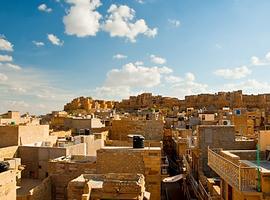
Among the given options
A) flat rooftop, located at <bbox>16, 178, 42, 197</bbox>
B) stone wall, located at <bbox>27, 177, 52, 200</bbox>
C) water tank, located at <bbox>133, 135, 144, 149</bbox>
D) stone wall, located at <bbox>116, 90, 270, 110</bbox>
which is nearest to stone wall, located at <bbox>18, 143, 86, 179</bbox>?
flat rooftop, located at <bbox>16, 178, 42, 197</bbox>

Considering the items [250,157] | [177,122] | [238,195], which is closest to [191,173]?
[250,157]

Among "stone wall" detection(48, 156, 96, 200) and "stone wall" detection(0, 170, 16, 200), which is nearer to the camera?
"stone wall" detection(0, 170, 16, 200)

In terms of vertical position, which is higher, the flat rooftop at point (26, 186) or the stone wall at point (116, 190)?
the stone wall at point (116, 190)

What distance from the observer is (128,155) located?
1328 centimetres

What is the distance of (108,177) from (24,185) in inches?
330

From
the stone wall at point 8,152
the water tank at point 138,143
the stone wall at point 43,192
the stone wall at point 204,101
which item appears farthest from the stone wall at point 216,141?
the stone wall at point 204,101

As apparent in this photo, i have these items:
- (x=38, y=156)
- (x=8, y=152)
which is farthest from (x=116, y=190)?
(x=8, y=152)

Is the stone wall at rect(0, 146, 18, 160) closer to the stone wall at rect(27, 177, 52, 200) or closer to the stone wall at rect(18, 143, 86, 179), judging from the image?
the stone wall at rect(18, 143, 86, 179)

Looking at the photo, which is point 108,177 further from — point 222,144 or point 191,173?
point 191,173

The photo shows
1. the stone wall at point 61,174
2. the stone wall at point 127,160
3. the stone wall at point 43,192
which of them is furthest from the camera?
the stone wall at point 61,174

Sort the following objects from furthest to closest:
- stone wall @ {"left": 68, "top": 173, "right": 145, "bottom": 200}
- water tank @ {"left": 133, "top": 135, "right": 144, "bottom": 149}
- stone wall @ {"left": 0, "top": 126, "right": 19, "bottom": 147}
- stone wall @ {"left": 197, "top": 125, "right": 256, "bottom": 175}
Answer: stone wall @ {"left": 0, "top": 126, "right": 19, "bottom": 147} → stone wall @ {"left": 197, "top": 125, "right": 256, "bottom": 175} → water tank @ {"left": 133, "top": 135, "right": 144, "bottom": 149} → stone wall @ {"left": 68, "top": 173, "right": 145, "bottom": 200}

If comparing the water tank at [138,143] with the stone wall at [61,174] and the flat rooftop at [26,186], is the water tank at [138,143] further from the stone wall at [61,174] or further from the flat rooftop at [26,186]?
the flat rooftop at [26,186]

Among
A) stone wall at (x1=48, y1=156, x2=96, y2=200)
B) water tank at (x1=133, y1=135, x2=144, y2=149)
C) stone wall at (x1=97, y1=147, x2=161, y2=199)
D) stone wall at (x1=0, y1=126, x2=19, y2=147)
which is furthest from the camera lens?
stone wall at (x1=0, y1=126, x2=19, y2=147)

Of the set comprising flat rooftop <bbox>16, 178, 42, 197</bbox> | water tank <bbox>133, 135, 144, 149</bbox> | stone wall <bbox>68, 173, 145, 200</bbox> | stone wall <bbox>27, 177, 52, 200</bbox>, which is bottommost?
flat rooftop <bbox>16, 178, 42, 197</bbox>
